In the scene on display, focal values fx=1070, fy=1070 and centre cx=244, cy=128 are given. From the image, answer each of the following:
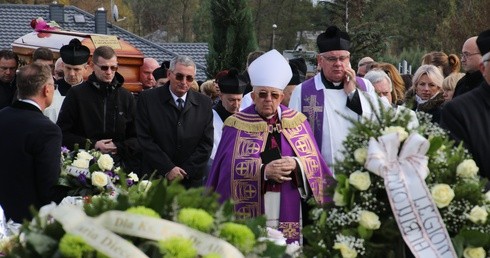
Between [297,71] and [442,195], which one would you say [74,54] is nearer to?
[297,71]

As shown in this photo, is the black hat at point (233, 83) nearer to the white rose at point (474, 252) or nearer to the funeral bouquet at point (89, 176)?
the funeral bouquet at point (89, 176)

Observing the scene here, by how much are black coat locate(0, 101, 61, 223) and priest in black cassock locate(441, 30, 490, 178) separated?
2.63 metres

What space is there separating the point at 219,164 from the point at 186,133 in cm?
181

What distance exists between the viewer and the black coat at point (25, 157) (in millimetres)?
7008

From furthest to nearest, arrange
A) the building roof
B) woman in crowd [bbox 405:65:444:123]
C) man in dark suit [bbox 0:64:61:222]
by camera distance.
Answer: the building roof → woman in crowd [bbox 405:65:444:123] → man in dark suit [bbox 0:64:61:222]

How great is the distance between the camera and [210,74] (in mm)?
31469

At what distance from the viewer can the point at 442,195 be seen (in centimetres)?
499

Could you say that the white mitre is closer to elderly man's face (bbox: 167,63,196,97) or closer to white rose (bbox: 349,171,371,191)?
elderly man's face (bbox: 167,63,196,97)

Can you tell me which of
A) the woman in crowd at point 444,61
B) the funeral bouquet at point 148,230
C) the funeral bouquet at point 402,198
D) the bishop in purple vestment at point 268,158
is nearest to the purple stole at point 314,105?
the bishop in purple vestment at point 268,158

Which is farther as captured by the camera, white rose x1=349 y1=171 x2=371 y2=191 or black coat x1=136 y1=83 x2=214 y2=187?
black coat x1=136 y1=83 x2=214 y2=187

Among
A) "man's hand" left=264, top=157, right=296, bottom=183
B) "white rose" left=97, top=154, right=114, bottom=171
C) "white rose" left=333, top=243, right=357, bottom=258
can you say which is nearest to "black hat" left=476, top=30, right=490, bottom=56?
"white rose" left=333, top=243, right=357, bottom=258

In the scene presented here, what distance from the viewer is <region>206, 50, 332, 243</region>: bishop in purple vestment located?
7.58 metres

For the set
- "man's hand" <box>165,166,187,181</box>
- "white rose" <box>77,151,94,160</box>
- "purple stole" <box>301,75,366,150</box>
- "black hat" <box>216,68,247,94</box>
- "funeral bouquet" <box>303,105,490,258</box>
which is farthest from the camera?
"black hat" <box>216,68,247,94</box>

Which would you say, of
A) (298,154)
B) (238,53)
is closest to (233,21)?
(238,53)
